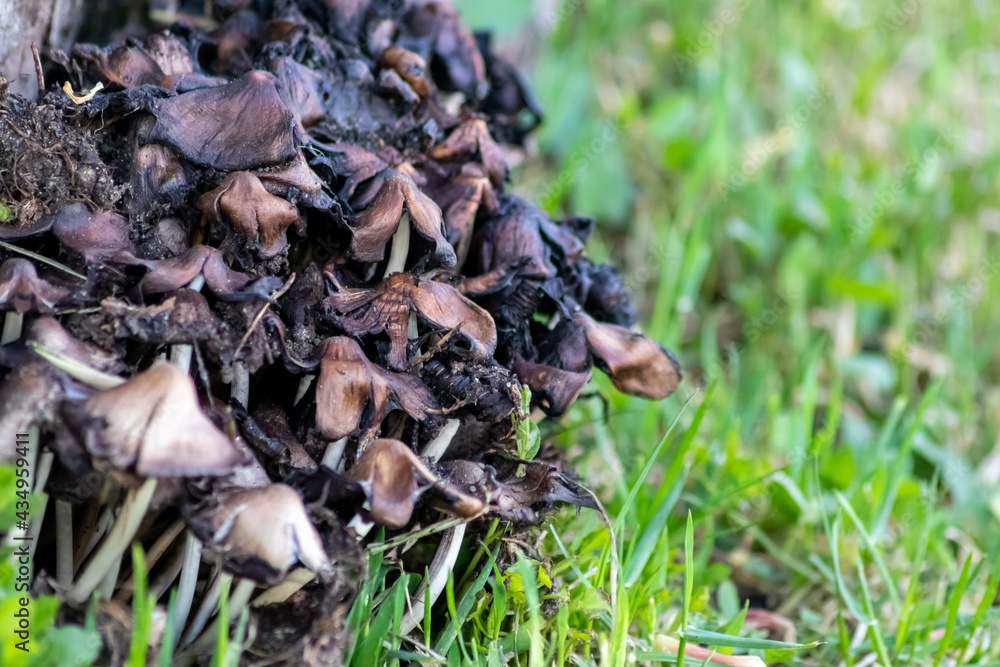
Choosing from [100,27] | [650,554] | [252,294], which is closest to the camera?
[252,294]

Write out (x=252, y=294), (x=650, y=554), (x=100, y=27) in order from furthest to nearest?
(x=100, y=27) < (x=650, y=554) < (x=252, y=294)

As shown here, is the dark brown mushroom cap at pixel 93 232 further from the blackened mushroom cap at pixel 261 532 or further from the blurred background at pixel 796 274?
the blurred background at pixel 796 274

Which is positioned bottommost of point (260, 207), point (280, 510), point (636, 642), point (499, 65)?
point (636, 642)

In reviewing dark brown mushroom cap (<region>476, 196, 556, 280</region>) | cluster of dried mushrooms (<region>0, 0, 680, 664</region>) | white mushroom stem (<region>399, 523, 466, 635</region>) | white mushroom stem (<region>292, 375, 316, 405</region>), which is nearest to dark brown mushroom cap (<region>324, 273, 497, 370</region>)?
cluster of dried mushrooms (<region>0, 0, 680, 664</region>)

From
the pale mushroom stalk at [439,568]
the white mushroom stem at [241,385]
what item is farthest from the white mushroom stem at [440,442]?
the white mushroom stem at [241,385]

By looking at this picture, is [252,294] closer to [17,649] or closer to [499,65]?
[17,649]

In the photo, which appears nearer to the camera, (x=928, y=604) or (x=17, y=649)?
(x=17, y=649)

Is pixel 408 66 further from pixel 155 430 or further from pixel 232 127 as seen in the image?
pixel 155 430

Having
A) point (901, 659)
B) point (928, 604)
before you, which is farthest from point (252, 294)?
point (928, 604)
